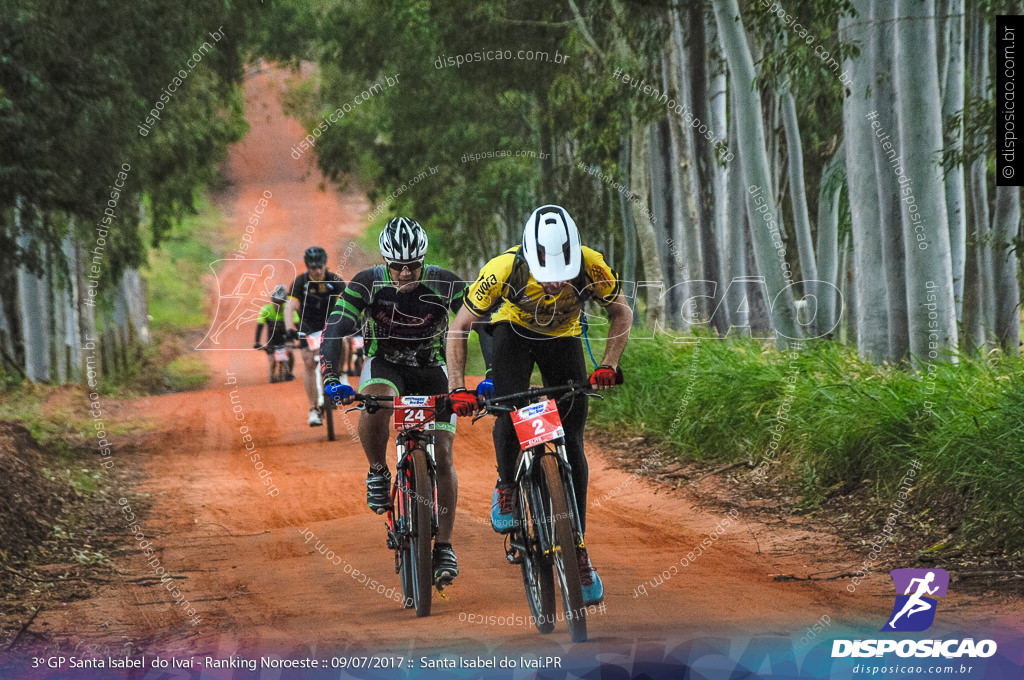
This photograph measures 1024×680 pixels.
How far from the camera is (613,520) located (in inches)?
356

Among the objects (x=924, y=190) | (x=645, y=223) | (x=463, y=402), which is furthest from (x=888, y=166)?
(x=645, y=223)

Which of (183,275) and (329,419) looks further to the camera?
(183,275)

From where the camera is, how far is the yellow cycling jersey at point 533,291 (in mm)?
5785

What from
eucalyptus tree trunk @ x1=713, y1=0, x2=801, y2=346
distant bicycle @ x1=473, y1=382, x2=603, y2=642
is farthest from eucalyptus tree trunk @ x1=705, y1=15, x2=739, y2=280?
distant bicycle @ x1=473, y1=382, x2=603, y2=642

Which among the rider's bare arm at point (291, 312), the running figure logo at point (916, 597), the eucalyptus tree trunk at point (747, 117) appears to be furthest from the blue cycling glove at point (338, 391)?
the eucalyptus tree trunk at point (747, 117)

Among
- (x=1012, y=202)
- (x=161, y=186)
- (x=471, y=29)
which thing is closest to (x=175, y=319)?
(x=161, y=186)

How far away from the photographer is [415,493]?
6.04 meters

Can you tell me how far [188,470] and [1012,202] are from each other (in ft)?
35.6

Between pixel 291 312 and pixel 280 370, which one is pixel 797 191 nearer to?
pixel 291 312

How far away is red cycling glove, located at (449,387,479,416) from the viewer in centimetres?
553

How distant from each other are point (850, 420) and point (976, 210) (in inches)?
273

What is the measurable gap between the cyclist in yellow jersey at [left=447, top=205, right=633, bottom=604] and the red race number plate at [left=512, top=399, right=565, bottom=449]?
0.28 meters

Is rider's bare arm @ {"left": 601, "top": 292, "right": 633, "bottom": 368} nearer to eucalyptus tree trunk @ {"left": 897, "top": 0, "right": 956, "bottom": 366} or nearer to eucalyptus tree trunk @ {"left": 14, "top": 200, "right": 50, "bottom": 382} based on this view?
eucalyptus tree trunk @ {"left": 897, "top": 0, "right": 956, "bottom": 366}

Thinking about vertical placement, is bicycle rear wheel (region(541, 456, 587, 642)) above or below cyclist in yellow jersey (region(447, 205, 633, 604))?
below
